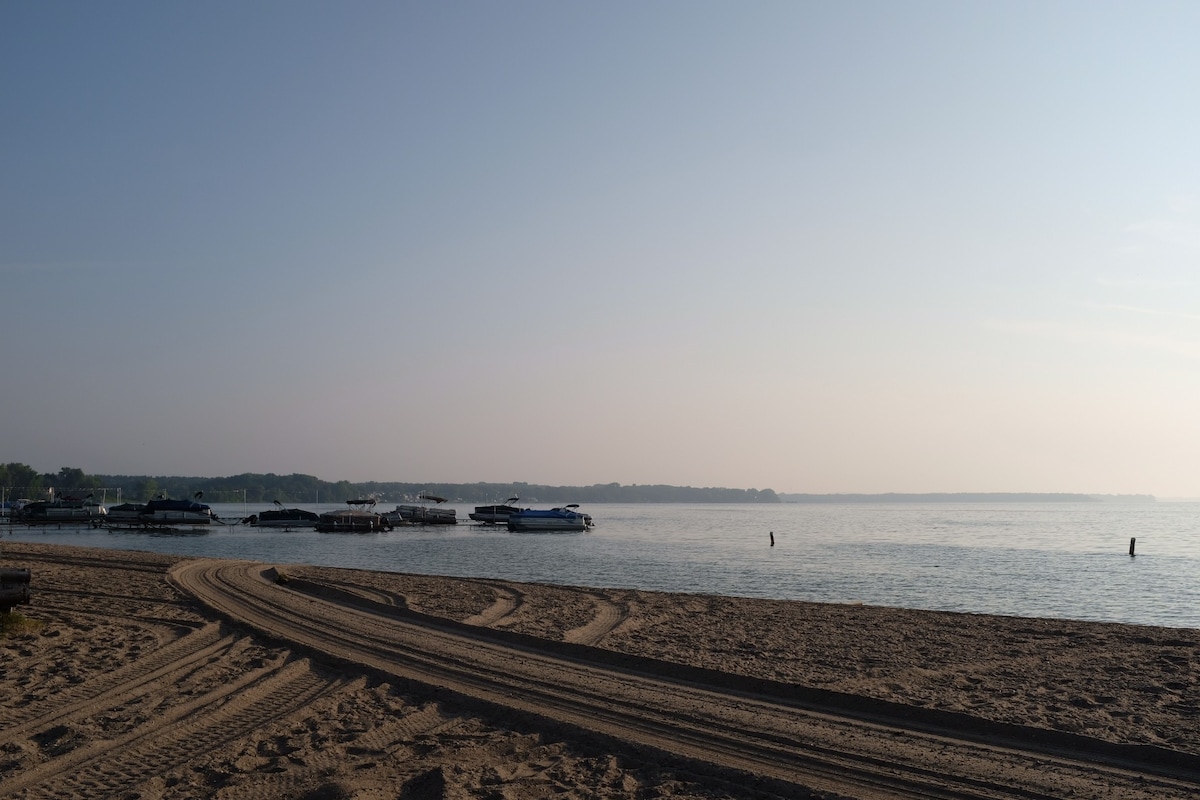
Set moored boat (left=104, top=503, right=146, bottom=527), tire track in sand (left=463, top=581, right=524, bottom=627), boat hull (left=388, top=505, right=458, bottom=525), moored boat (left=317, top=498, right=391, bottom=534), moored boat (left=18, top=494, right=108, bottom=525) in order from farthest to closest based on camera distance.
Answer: boat hull (left=388, top=505, right=458, bottom=525), moored boat (left=317, top=498, right=391, bottom=534), moored boat (left=18, top=494, right=108, bottom=525), moored boat (left=104, top=503, right=146, bottom=527), tire track in sand (left=463, top=581, right=524, bottom=627)

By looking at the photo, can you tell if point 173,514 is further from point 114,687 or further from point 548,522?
point 114,687

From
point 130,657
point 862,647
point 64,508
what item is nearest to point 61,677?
point 130,657

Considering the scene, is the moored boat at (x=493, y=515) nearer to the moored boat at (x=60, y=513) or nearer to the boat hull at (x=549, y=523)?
the boat hull at (x=549, y=523)

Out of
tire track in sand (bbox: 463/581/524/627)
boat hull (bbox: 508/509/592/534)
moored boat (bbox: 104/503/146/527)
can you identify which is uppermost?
tire track in sand (bbox: 463/581/524/627)

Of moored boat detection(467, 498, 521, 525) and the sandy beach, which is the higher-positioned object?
the sandy beach

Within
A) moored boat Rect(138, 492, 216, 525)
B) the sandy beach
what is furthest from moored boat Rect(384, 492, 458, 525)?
the sandy beach

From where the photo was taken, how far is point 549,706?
10688 millimetres

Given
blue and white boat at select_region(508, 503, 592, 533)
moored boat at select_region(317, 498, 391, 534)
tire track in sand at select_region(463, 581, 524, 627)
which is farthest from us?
blue and white boat at select_region(508, 503, 592, 533)

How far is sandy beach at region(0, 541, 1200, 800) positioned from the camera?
26.3ft

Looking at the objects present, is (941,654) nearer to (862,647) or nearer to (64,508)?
(862,647)

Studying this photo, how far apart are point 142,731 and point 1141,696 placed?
531 inches

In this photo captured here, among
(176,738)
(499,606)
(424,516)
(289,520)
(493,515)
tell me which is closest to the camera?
(176,738)

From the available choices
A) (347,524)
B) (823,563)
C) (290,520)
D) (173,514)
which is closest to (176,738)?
(823,563)

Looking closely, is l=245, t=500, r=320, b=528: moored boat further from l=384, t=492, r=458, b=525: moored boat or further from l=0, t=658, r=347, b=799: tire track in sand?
l=0, t=658, r=347, b=799: tire track in sand
